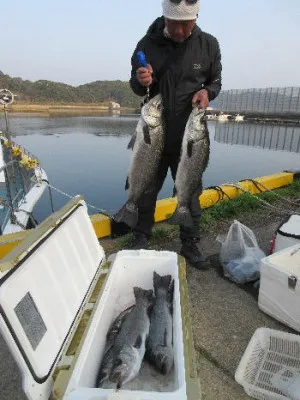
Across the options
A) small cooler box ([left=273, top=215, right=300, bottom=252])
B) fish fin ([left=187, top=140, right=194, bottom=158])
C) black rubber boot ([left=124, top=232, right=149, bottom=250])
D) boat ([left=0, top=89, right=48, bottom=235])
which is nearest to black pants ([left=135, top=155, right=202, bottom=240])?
black rubber boot ([left=124, top=232, right=149, bottom=250])

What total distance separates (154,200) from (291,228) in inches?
73.9

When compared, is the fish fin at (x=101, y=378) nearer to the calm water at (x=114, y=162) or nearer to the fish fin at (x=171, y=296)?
the fish fin at (x=171, y=296)

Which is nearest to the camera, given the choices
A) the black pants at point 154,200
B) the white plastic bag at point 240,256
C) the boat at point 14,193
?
the white plastic bag at point 240,256

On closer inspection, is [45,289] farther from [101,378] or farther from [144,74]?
[144,74]

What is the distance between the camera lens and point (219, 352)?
3035 mm

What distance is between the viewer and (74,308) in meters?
2.57

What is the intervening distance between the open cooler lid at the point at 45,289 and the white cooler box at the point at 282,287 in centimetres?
190

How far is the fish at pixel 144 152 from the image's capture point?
10.8ft

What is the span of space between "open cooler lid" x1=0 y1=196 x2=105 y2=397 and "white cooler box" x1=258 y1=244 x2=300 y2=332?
190 centimetres

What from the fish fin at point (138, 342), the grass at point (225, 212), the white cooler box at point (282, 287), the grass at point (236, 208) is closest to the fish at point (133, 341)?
the fish fin at point (138, 342)

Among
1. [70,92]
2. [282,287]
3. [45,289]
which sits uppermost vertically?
[45,289]

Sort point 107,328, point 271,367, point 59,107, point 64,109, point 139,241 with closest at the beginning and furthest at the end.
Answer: point 271,367, point 107,328, point 139,241, point 59,107, point 64,109

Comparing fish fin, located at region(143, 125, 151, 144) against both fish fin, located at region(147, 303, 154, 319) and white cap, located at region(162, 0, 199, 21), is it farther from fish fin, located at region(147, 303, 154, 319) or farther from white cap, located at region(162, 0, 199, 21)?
fish fin, located at region(147, 303, 154, 319)

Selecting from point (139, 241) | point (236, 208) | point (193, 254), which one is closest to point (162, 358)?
point (193, 254)
